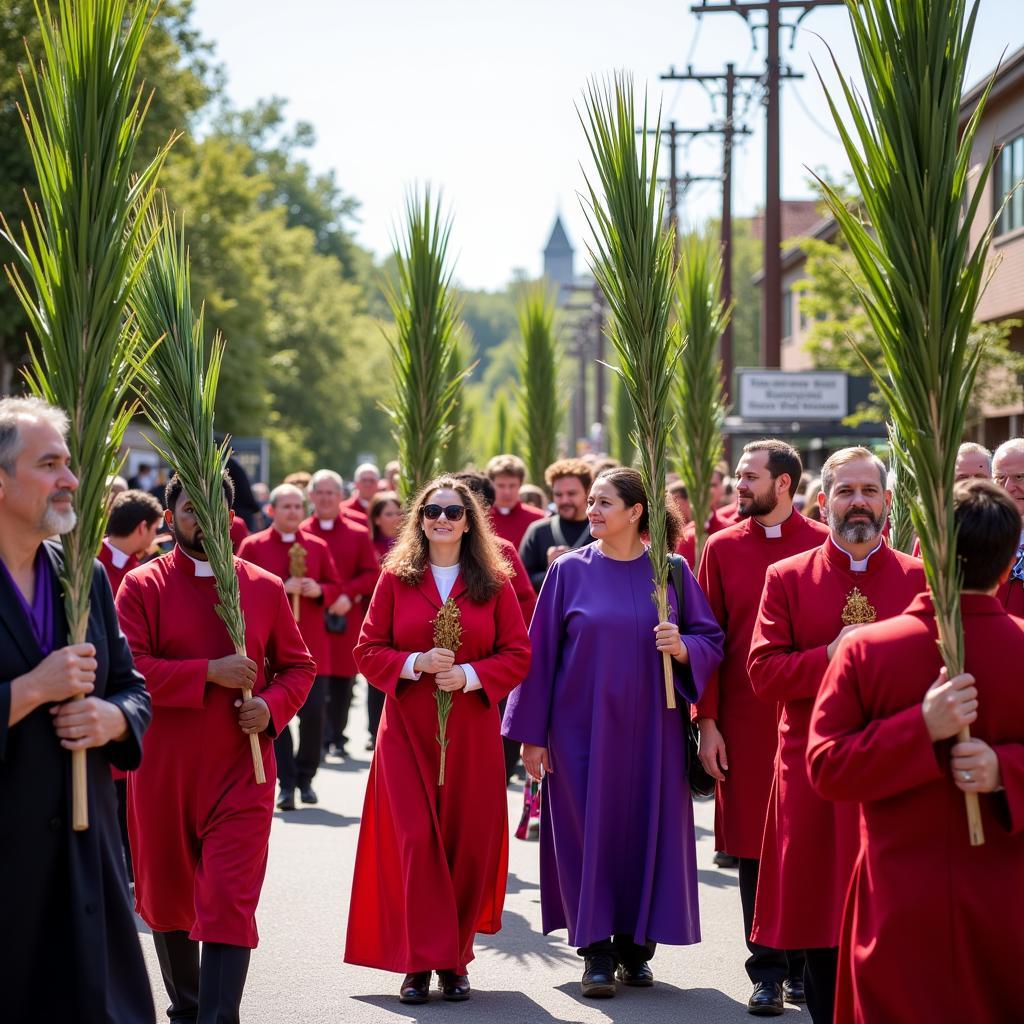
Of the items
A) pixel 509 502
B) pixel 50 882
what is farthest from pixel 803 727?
pixel 509 502

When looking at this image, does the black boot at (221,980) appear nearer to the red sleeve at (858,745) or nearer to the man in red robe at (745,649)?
the man in red robe at (745,649)

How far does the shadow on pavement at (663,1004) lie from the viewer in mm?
6574

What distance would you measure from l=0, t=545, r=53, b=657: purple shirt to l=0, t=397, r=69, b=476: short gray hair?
0.29 meters

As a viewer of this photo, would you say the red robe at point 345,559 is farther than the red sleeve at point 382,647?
Yes

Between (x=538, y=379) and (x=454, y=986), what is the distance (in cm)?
1335

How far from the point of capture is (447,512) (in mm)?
7219

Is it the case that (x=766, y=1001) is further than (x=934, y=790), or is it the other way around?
(x=766, y=1001)

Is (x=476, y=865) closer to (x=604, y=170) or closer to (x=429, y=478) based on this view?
(x=604, y=170)

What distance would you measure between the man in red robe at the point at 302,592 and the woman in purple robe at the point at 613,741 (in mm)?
4459

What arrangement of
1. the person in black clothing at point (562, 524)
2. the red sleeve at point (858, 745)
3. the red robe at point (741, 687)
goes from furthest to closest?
the person in black clothing at point (562, 524)
the red robe at point (741, 687)
the red sleeve at point (858, 745)

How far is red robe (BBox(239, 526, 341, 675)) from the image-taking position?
12.1 m

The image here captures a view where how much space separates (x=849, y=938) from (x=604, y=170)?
430 cm

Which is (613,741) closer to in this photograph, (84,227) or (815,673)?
(815,673)

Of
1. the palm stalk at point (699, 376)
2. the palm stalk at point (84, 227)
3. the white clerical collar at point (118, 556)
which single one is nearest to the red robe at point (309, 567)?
the white clerical collar at point (118, 556)
